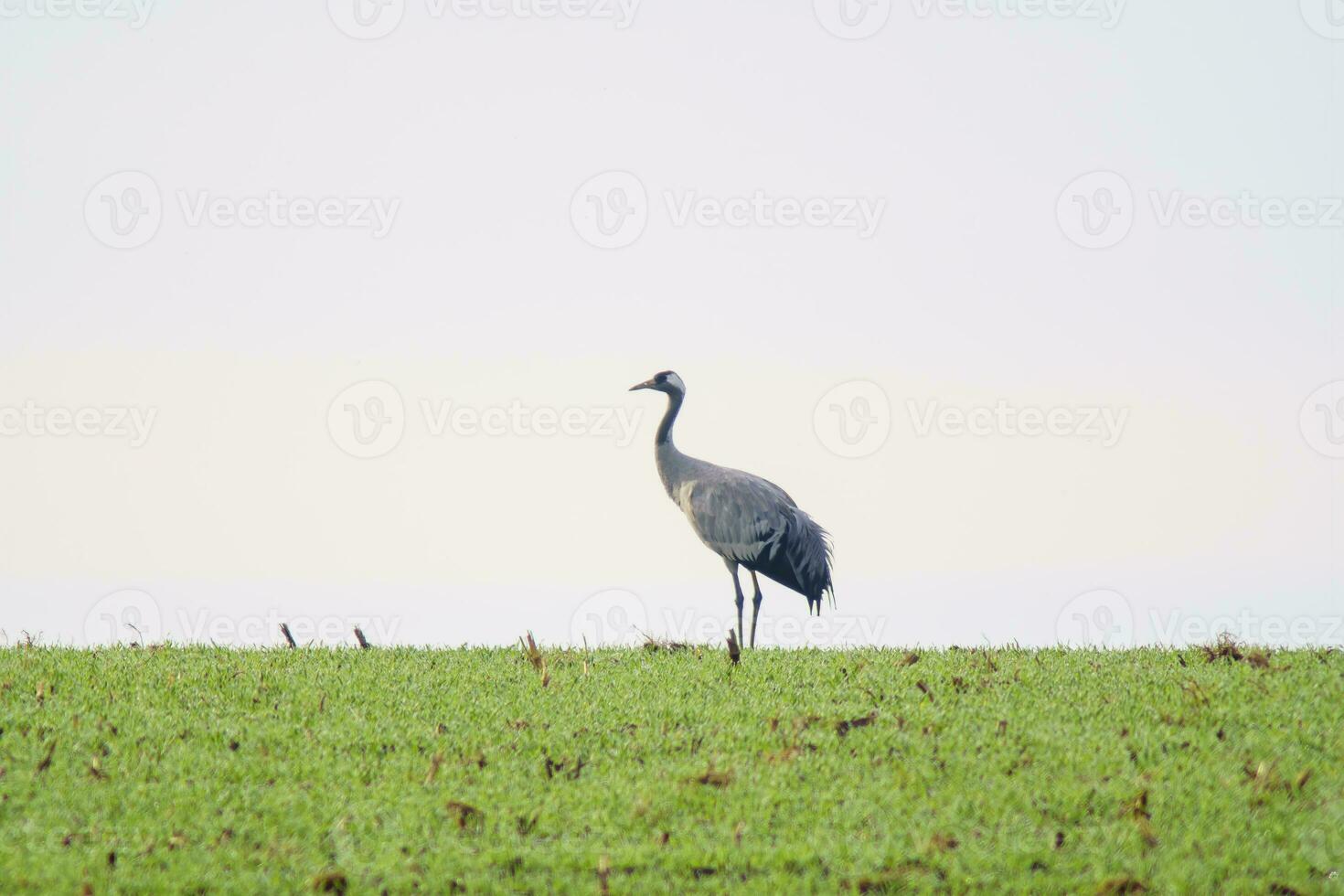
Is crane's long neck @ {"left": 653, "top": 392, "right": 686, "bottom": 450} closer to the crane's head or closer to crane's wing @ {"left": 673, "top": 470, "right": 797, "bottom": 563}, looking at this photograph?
the crane's head

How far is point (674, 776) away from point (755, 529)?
23.2ft

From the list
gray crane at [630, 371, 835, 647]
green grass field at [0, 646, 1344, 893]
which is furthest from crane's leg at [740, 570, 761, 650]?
green grass field at [0, 646, 1344, 893]

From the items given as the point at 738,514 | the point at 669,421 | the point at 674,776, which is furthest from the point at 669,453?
the point at 674,776

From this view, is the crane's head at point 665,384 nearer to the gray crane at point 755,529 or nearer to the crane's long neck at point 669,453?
the crane's long neck at point 669,453

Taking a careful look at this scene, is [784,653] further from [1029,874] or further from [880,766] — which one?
[1029,874]

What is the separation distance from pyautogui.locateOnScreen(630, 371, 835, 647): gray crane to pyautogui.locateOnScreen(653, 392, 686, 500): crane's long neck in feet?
0.32

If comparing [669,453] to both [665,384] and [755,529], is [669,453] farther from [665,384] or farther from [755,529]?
[755,529]

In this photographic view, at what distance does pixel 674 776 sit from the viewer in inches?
340

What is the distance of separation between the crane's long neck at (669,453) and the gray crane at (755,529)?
0.32ft

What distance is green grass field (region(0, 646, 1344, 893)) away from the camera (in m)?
7.30

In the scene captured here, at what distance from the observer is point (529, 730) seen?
957 cm

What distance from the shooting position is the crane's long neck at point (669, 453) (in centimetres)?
1631

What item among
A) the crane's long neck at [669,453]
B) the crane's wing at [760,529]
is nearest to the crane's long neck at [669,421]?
the crane's long neck at [669,453]

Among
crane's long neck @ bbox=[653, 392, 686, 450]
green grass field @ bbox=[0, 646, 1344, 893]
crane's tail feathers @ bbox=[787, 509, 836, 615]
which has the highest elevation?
crane's long neck @ bbox=[653, 392, 686, 450]
